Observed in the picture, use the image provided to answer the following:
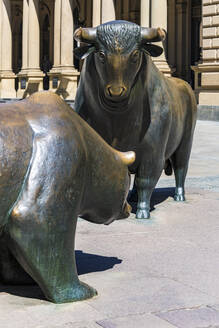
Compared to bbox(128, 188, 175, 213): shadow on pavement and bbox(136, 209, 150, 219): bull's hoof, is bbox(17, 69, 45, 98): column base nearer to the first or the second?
bbox(128, 188, 175, 213): shadow on pavement

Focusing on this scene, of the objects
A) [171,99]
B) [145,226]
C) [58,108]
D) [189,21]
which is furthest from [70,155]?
[189,21]

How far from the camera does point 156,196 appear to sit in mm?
8930

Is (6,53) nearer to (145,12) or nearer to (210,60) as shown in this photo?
(145,12)

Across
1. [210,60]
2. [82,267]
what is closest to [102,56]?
[82,267]

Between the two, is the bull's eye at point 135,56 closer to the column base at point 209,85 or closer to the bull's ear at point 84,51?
the bull's ear at point 84,51

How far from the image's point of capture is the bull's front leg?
7.34 metres

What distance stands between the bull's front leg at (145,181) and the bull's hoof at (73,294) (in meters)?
3.08

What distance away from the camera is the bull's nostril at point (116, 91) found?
625 cm

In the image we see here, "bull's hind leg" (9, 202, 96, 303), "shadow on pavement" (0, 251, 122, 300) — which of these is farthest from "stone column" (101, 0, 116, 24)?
"bull's hind leg" (9, 202, 96, 303)

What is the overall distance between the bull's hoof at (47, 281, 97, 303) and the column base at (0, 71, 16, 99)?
A: 3715 cm

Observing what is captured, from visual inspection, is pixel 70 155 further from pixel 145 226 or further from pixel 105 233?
pixel 145 226

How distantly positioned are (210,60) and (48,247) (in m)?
23.1

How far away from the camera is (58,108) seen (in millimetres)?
4195

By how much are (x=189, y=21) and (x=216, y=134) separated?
17821mm
